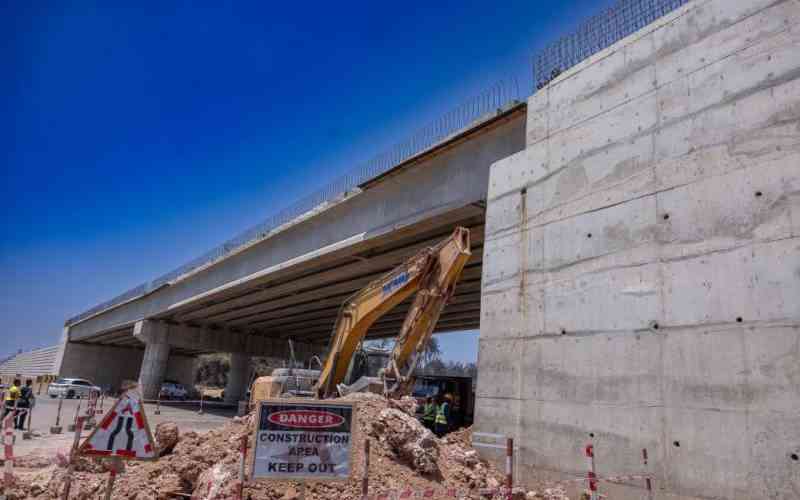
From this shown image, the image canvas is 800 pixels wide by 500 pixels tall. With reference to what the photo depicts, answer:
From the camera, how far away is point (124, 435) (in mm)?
6004

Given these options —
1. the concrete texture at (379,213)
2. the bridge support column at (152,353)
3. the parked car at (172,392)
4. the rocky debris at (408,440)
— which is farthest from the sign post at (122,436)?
the parked car at (172,392)

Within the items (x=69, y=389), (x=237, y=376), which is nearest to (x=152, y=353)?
(x=69, y=389)

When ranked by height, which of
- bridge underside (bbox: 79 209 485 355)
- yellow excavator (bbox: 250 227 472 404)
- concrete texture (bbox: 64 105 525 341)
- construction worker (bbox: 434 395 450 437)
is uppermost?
concrete texture (bbox: 64 105 525 341)

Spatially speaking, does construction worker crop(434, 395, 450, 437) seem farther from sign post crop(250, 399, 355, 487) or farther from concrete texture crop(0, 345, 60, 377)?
concrete texture crop(0, 345, 60, 377)

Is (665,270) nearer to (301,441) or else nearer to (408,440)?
(408,440)

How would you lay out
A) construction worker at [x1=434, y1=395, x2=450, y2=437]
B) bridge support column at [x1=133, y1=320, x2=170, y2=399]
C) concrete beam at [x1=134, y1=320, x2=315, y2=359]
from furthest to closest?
concrete beam at [x1=134, y1=320, x2=315, y2=359] → bridge support column at [x1=133, y1=320, x2=170, y2=399] → construction worker at [x1=434, y1=395, x2=450, y2=437]

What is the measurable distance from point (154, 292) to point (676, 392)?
3450 cm

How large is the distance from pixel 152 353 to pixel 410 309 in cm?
3132

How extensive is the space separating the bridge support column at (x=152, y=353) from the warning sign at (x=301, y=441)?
35.1m

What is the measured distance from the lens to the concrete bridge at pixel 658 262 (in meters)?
6.54

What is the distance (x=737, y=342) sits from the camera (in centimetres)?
669

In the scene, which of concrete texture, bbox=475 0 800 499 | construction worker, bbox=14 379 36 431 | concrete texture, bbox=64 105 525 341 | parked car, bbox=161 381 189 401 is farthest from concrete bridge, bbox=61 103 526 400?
construction worker, bbox=14 379 36 431

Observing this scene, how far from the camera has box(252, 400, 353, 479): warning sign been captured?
5551mm

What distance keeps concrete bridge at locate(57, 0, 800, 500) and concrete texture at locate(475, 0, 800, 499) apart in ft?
0.07
